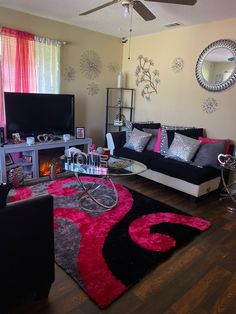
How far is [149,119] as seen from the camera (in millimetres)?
4754

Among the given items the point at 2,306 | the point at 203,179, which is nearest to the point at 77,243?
the point at 2,306

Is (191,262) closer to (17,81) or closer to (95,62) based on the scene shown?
(17,81)

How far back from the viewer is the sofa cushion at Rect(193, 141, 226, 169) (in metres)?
3.32

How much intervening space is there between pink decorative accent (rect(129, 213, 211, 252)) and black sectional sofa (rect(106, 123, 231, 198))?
54 centimetres

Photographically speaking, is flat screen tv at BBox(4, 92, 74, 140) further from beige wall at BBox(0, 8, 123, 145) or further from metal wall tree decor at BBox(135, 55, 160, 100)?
metal wall tree decor at BBox(135, 55, 160, 100)

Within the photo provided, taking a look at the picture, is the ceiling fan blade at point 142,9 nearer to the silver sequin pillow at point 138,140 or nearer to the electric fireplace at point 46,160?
the silver sequin pillow at point 138,140

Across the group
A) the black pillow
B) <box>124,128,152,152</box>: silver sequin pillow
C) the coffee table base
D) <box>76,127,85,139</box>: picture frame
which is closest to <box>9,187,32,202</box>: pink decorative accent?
the coffee table base

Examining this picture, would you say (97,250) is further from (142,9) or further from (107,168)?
(142,9)

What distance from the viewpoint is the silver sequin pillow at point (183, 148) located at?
11.3ft

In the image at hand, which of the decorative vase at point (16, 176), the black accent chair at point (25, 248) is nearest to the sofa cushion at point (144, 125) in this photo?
the decorative vase at point (16, 176)

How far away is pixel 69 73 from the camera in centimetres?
431

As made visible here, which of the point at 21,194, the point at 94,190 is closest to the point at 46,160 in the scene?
the point at 21,194

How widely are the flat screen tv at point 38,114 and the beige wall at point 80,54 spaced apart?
0.41m

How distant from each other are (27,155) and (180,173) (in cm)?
231
